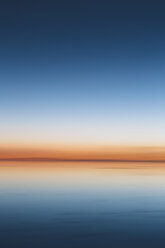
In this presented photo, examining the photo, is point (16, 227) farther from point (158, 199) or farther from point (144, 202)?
point (158, 199)

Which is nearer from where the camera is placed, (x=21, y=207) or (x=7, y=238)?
(x=7, y=238)

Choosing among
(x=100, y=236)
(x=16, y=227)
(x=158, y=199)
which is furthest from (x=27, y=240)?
(x=158, y=199)

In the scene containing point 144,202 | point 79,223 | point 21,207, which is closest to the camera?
point 79,223

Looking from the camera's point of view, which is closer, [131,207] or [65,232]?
[65,232]

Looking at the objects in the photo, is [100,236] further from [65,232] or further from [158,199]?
[158,199]

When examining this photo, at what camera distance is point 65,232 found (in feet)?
81.7

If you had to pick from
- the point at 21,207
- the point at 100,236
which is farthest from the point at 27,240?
the point at 21,207

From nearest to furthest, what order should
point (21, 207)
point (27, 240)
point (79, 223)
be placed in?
point (27, 240) < point (79, 223) < point (21, 207)

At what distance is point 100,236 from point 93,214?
8.55 metres

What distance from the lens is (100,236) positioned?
76.9 ft

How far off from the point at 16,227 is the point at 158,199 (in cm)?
2391

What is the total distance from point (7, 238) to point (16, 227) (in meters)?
2.80

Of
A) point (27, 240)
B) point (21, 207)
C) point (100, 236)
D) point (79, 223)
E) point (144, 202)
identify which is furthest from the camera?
point (144, 202)

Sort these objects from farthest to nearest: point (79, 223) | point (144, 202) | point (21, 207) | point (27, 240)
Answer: point (144, 202) < point (21, 207) < point (79, 223) < point (27, 240)
